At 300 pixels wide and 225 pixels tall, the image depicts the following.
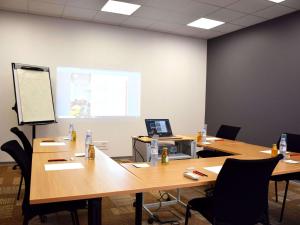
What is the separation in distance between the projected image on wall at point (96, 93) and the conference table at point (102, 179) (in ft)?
8.88

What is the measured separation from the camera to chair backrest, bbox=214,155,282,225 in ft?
5.88

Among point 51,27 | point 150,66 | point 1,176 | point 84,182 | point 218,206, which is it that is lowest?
point 1,176

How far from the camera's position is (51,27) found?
5.29 metres

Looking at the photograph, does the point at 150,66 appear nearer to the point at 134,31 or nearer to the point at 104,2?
the point at 134,31

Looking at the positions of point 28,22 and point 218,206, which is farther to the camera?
point 28,22

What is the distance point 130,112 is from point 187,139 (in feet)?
7.62

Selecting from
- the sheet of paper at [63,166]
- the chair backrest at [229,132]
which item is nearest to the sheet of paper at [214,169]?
the sheet of paper at [63,166]

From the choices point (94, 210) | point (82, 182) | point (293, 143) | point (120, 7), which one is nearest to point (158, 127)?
point (293, 143)

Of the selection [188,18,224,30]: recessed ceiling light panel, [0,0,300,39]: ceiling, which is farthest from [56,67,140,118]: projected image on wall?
[188,18,224,30]: recessed ceiling light panel

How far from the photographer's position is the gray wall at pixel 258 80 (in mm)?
4752

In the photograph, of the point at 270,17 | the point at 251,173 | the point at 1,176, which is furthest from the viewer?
the point at 270,17

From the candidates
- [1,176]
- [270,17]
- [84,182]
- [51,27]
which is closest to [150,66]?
[51,27]

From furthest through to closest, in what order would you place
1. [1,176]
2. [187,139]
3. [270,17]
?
[270,17], [1,176], [187,139]

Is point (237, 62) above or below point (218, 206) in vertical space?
above
